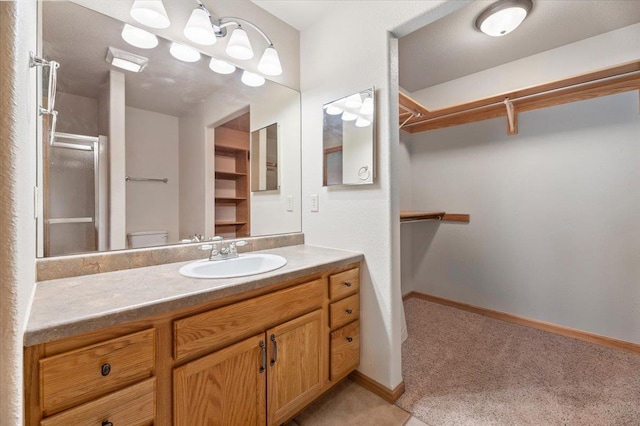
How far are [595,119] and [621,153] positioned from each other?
12.4 inches

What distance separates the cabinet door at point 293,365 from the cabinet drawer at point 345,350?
0.37 feet

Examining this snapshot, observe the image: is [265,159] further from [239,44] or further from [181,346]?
[181,346]

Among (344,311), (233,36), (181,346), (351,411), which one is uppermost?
(233,36)

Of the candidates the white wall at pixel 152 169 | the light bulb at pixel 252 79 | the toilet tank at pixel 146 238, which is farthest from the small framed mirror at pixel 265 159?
the toilet tank at pixel 146 238

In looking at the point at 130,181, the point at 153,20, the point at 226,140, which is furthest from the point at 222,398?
the point at 153,20

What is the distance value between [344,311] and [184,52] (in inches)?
68.1

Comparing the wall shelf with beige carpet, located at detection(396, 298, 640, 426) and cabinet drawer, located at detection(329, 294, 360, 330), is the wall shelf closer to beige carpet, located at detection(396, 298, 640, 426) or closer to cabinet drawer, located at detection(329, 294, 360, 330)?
cabinet drawer, located at detection(329, 294, 360, 330)

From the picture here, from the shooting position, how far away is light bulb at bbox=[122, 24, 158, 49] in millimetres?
1308

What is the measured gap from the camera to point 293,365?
4.21 ft

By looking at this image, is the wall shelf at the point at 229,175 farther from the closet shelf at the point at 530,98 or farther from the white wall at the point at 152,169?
the closet shelf at the point at 530,98

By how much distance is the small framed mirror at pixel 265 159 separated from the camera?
75.3 inches

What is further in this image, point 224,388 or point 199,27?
point 199,27

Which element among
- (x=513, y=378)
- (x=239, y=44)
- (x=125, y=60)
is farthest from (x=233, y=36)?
(x=513, y=378)

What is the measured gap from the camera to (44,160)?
1.11 m
